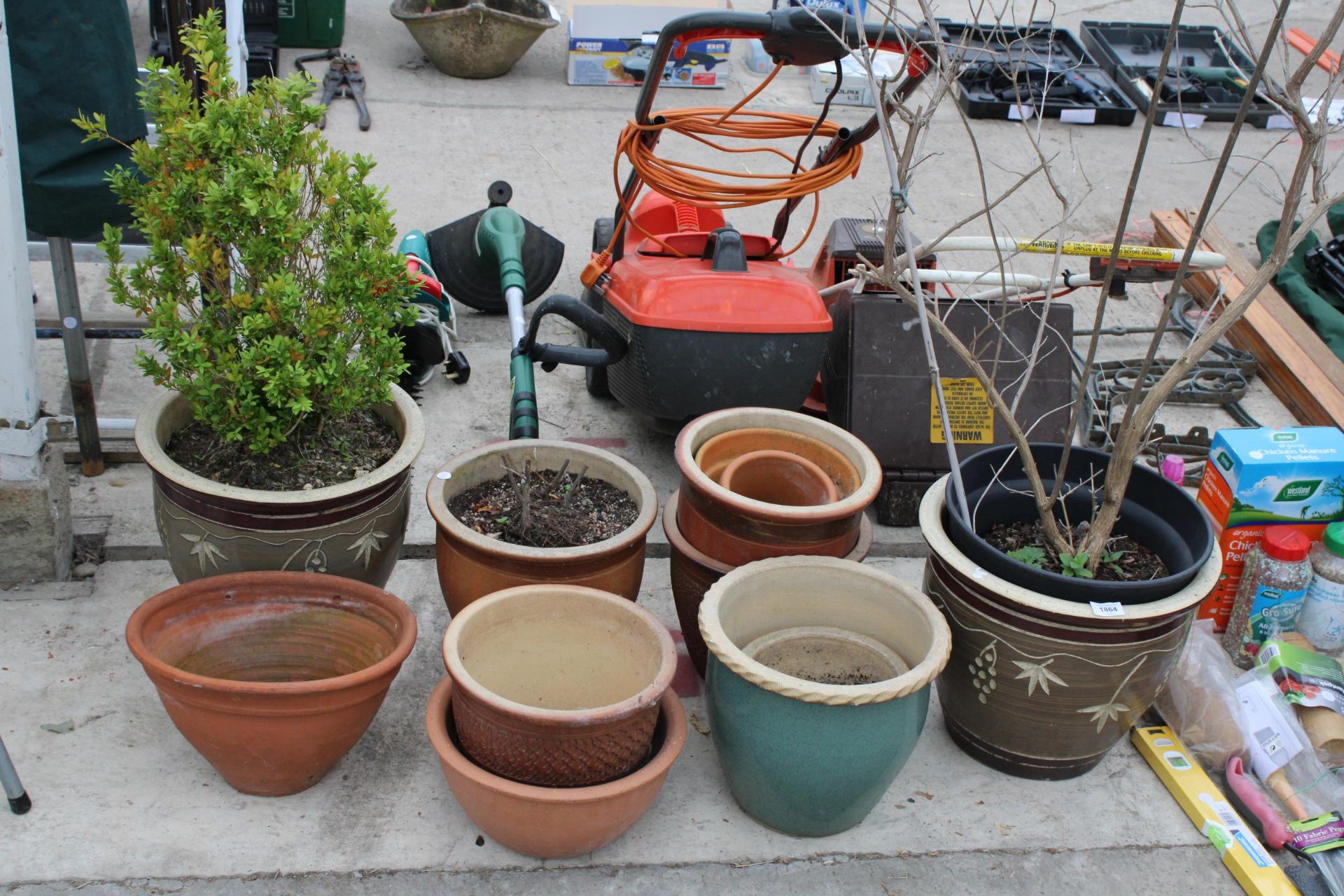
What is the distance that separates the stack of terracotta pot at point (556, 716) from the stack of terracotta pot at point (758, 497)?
299 mm

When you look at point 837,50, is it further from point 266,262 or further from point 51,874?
point 51,874

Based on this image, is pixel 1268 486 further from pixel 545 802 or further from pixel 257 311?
pixel 257 311

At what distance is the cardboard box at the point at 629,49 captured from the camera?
618cm

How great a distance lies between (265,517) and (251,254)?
541mm

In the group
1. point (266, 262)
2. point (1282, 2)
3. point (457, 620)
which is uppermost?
point (1282, 2)

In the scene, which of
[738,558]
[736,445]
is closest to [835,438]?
[736,445]

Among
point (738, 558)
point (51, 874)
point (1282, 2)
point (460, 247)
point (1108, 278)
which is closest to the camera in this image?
point (1282, 2)

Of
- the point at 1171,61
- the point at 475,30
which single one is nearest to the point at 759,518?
the point at 475,30

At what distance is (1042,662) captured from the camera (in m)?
2.40

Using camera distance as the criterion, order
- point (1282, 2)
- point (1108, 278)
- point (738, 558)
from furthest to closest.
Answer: point (738, 558) → point (1108, 278) → point (1282, 2)

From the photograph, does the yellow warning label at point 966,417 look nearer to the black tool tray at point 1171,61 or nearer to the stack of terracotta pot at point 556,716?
the stack of terracotta pot at point 556,716

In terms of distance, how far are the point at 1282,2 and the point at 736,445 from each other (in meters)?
1.46

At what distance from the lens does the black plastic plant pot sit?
2.36m

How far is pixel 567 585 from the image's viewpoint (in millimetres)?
2453
